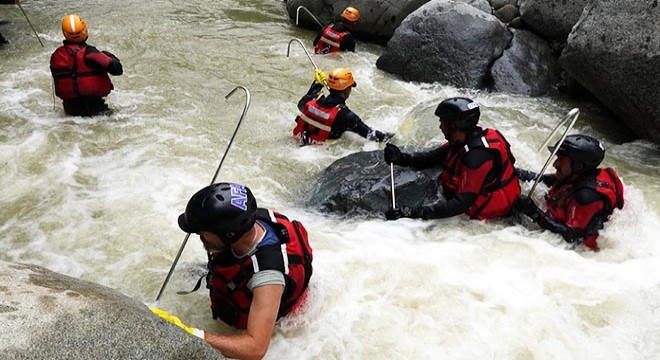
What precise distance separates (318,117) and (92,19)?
889 centimetres

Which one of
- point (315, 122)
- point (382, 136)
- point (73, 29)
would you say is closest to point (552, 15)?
point (382, 136)

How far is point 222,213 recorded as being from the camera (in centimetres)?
275

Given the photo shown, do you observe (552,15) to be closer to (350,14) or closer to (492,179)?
(350,14)

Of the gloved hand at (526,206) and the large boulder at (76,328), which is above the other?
the large boulder at (76,328)

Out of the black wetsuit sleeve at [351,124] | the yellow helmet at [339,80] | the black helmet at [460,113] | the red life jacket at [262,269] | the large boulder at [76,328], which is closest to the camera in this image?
the large boulder at [76,328]

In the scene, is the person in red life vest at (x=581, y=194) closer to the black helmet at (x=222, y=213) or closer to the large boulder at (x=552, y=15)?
the black helmet at (x=222, y=213)

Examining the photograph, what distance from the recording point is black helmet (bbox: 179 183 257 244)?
2756 mm

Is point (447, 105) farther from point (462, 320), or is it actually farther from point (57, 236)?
point (57, 236)

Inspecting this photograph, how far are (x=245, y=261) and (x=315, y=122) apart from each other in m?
3.98

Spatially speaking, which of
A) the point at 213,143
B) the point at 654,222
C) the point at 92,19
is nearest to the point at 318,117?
the point at 213,143

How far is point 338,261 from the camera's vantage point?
445cm

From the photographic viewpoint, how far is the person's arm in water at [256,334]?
9.01 feet

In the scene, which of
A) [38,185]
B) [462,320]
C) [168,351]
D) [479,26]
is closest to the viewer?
[168,351]

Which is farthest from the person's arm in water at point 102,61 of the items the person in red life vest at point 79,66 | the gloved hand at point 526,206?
the gloved hand at point 526,206
